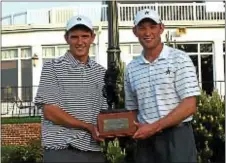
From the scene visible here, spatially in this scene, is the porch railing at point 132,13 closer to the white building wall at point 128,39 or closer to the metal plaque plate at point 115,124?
the white building wall at point 128,39

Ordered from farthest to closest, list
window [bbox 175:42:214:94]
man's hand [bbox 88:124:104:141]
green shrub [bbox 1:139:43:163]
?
window [bbox 175:42:214:94] → green shrub [bbox 1:139:43:163] → man's hand [bbox 88:124:104:141]

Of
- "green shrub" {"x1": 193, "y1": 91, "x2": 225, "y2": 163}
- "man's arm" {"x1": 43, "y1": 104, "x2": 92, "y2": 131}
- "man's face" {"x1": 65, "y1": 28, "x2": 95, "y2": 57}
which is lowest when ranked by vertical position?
"green shrub" {"x1": 193, "y1": 91, "x2": 225, "y2": 163}

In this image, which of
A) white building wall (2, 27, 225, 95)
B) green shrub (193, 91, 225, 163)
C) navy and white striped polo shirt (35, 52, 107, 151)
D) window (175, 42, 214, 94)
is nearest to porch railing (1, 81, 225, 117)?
white building wall (2, 27, 225, 95)

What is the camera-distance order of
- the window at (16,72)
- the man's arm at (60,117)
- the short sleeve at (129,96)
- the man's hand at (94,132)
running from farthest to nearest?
the window at (16,72), the short sleeve at (129,96), the man's hand at (94,132), the man's arm at (60,117)

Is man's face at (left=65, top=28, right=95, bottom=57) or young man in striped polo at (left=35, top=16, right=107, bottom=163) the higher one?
man's face at (left=65, top=28, right=95, bottom=57)

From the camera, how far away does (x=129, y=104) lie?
414 cm

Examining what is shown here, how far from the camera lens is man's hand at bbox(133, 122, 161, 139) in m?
3.84

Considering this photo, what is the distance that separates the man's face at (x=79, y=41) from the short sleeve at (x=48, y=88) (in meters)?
0.21

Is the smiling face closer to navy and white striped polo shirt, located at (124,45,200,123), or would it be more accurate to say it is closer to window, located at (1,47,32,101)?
navy and white striped polo shirt, located at (124,45,200,123)

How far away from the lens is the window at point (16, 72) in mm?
22922

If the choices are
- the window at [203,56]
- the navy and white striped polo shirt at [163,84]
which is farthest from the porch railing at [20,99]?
the navy and white striped polo shirt at [163,84]

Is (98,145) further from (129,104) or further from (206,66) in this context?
(206,66)

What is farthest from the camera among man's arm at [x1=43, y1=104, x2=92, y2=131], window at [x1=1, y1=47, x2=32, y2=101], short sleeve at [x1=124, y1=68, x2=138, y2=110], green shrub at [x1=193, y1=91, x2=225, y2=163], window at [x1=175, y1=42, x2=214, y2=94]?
window at [x1=175, y1=42, x2=214, y2=94]

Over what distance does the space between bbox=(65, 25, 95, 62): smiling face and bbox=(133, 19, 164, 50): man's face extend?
0.39 meters
